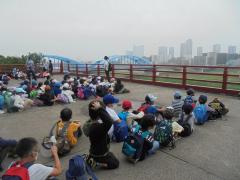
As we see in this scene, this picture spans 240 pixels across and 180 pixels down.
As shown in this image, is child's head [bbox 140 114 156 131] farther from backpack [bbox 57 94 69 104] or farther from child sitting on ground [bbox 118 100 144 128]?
backpack [bbox 57 94 69 104]

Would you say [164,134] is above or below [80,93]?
below

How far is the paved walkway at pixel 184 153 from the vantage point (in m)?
3.19

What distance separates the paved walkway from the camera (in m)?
3.19

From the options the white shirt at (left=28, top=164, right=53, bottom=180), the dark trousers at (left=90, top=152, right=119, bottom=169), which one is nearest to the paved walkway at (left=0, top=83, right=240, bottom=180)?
the dark trousers at (left=90, top=152, right=119, bottom=169)

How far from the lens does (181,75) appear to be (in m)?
10.7

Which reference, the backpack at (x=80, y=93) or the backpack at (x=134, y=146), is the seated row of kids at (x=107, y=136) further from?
the backpack at (x=80, y=93)

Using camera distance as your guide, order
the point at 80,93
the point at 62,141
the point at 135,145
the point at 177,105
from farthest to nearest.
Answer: the point at 80,93 → the point at 177,105 → the point at 62,141 → the point at 135,145

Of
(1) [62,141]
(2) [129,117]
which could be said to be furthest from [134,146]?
(1) [62,141]

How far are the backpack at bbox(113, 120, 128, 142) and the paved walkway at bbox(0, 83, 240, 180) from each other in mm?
133

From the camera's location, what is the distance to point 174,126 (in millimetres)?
4152

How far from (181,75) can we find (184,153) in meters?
7.35

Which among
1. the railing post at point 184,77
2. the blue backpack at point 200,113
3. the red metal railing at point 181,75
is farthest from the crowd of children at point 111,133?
the railing post at point 184,77

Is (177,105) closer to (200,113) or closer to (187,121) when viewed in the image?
(200,113)

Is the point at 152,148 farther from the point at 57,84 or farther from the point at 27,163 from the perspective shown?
the point at 57,84
